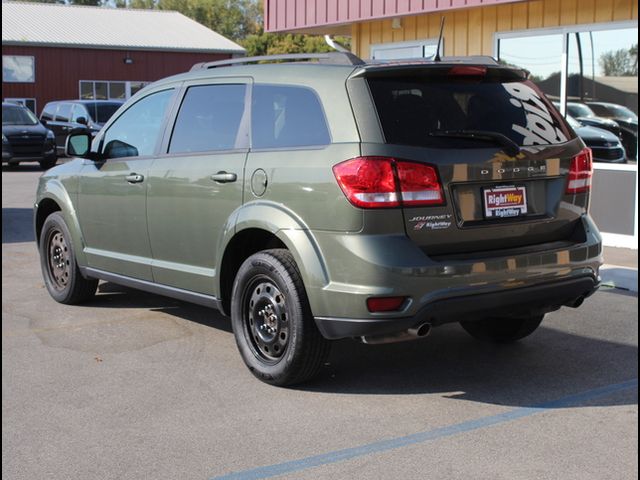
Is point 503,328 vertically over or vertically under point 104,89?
under

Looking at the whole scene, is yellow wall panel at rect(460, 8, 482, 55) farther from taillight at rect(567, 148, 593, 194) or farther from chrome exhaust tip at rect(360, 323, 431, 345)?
chrome exhaust tip at rect(360, 323, 431, 345)

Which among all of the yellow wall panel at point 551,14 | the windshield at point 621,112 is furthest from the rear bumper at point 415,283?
the yellow wall panel at point 551,14

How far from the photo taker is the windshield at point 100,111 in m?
27.3

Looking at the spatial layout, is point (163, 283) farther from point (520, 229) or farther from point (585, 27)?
point (585, 27)

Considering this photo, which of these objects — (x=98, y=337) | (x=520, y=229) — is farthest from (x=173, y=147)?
(x=520, y=229)

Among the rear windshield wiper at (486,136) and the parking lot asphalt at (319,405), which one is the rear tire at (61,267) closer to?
the parking lot asphalt at (319,405)

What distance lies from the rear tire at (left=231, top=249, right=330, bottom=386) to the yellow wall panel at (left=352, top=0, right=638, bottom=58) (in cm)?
672

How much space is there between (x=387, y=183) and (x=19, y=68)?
3977 cm

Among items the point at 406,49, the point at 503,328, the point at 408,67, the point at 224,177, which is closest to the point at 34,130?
the point at 406,49

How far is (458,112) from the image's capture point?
5.34 metres

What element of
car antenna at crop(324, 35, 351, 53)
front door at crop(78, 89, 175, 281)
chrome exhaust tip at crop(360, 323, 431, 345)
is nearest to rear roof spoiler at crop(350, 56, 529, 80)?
car antenna at crop(324, 35, 351, 53)

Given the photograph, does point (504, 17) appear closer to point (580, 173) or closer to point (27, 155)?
point (580, 173)

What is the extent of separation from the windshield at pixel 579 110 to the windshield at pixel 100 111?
18365 millimetres

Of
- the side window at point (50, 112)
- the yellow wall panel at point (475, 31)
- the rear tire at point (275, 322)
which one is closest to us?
the rear tire at point (275, 322)
